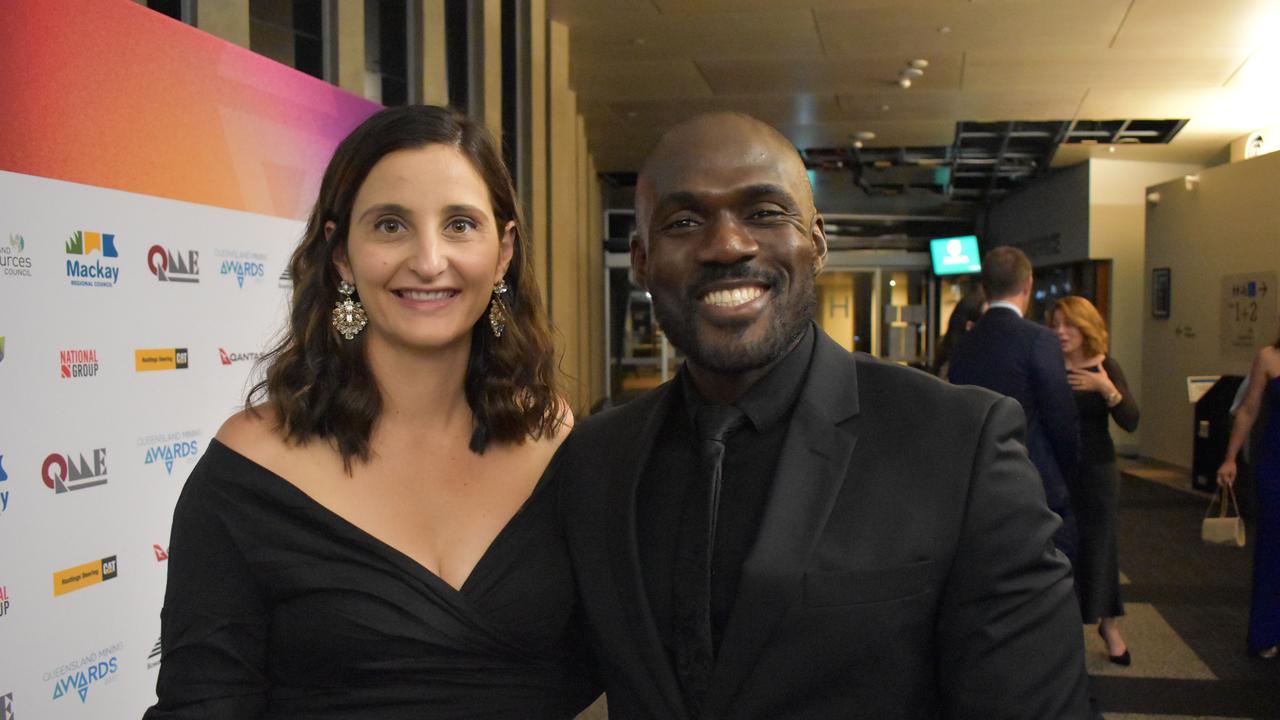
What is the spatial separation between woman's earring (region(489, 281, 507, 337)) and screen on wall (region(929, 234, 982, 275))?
49.7 ft

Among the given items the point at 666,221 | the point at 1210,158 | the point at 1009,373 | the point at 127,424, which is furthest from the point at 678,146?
the point at 1210,158

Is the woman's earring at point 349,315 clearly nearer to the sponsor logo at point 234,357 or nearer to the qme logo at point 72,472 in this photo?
the qme logo at point 72,472

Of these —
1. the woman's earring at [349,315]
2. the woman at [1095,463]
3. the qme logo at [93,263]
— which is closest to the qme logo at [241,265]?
the qme logo at [93,263]

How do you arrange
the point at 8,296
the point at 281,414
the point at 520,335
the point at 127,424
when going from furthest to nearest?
the point at 127,424
the point at 8,296
the point at 520,335
the point at 281,414

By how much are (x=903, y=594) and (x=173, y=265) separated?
7.13ft

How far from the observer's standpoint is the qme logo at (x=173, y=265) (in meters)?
2.53

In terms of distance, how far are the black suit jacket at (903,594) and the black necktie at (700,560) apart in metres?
0.02

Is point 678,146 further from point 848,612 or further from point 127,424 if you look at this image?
point 127,424

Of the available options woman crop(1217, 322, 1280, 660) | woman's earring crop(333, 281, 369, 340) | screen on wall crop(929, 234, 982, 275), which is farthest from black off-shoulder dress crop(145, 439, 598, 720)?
screen on wall crop(929, 234, 982, 275)

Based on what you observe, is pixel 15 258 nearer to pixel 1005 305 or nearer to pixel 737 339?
pixel 737 339

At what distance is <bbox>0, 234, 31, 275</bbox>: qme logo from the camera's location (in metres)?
2.06

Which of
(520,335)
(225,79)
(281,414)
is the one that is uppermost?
(225,79)

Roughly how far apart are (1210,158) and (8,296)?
12.8 meters

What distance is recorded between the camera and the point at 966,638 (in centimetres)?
114
